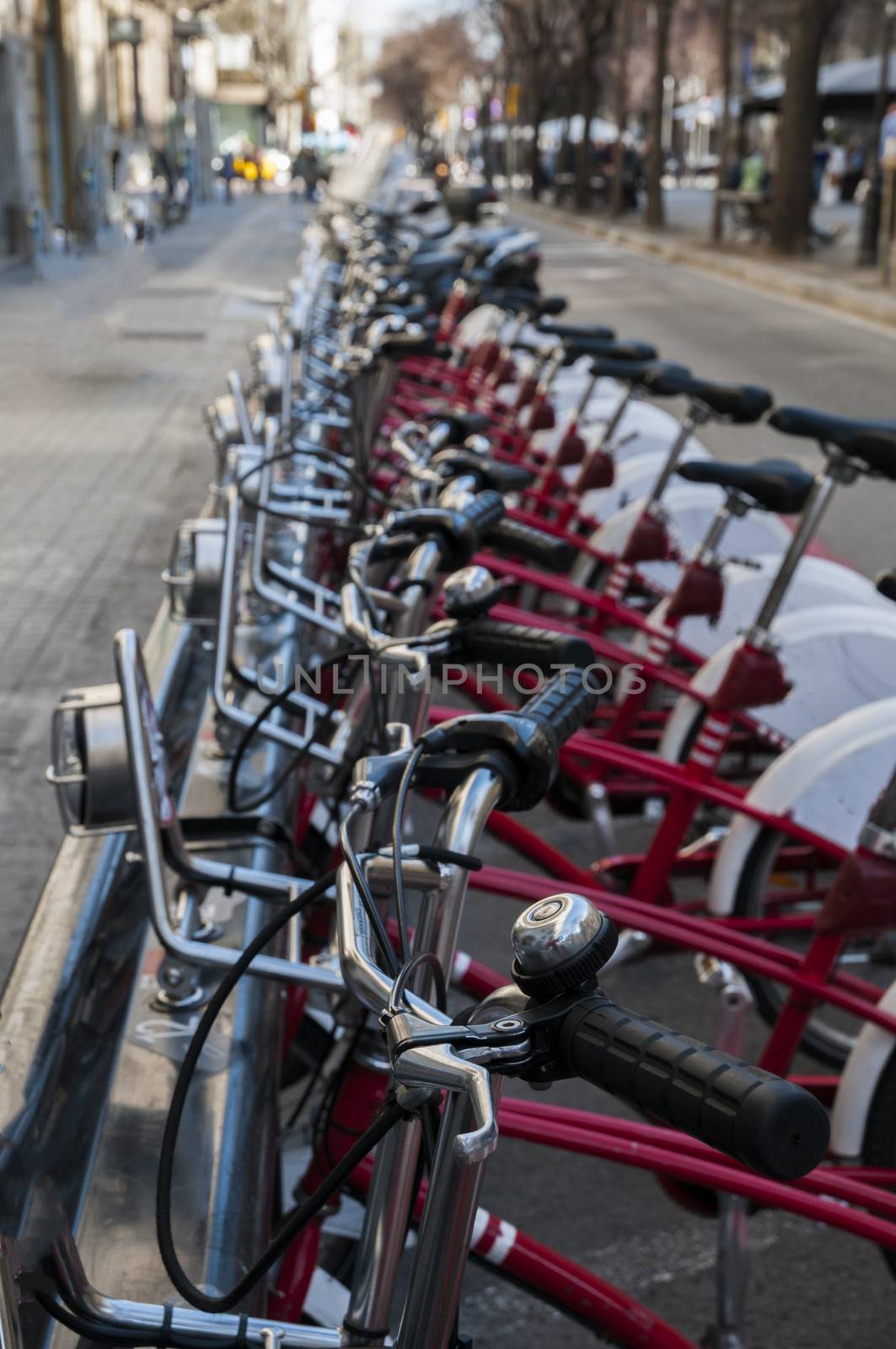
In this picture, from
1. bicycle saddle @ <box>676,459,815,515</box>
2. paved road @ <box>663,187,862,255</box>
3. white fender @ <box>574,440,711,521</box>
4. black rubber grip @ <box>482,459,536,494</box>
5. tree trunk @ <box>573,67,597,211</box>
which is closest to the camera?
black rubber grip @ <box>482,459,536,494</box>

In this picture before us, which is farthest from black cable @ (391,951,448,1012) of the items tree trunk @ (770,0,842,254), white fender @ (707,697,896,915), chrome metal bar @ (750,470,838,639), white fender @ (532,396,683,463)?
tree trunk @ (770,0,842,254)

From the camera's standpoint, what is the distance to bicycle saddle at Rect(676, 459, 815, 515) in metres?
3.81

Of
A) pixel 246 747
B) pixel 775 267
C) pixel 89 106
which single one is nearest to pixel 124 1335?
pixel 246 747

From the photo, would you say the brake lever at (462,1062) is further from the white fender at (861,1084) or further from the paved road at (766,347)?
the paved road at (766,347)

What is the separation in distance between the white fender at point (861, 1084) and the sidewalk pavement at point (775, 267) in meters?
16.7

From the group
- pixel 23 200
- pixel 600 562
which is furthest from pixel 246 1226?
pixel 23 200

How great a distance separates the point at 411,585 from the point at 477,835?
3.08 feet

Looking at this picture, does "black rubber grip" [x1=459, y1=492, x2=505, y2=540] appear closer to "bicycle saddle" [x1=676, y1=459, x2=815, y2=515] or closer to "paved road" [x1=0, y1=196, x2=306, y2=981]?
"bicycle saddle" [x1=676, y1=459, x2=815, y2=515]

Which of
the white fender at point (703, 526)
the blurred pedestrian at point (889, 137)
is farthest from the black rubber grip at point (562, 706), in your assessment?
the blurred pedestrian at point (889, 137)

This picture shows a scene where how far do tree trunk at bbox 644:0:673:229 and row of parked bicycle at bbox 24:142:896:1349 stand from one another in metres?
32.2

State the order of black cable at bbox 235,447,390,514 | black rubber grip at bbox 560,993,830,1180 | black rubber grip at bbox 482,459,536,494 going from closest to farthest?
black rubber grip at bbox 560,993,830,1180
black rubber grip at bbox 482,459,536,494
black cable at bbox 235,447,390,514

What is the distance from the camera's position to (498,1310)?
2842 millimetres

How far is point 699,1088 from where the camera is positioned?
1.08 metres

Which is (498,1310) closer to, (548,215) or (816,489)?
(816,489)
